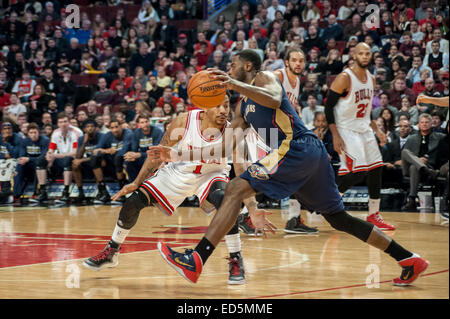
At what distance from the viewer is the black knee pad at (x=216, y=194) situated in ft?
15.9

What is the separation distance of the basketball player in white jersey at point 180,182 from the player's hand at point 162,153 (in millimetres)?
340

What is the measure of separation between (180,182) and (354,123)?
8.94ft

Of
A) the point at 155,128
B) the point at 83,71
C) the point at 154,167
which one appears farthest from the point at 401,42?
the point at 154,167

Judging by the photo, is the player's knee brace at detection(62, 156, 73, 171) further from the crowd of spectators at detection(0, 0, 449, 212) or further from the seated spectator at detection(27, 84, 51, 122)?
the seated spectator at detection(27, 84, 51, 122)

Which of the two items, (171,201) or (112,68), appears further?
(112,68)

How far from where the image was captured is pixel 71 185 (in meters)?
11.8

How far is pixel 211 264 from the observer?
5219 millimetres

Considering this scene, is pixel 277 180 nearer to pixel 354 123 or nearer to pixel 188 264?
pixel 188 264

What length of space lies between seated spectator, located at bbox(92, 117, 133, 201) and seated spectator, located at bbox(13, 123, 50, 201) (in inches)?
42.3

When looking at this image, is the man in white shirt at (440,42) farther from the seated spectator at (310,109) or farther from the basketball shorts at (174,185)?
the basketball shorts at (174,185)

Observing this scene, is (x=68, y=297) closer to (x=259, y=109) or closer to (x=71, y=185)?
(x=259, y=109)

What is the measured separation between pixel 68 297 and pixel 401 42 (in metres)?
9.74

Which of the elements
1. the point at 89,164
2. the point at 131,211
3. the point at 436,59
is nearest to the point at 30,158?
the point at 89,164

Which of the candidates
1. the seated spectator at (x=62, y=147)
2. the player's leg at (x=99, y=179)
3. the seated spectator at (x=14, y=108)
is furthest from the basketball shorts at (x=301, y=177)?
the seated spectator at (x=14, y=108)
